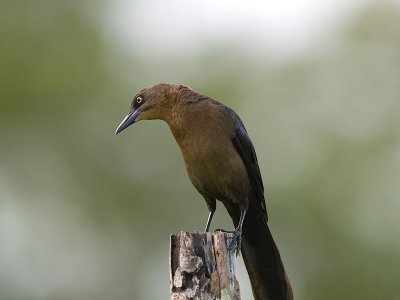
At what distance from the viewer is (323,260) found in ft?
61.2

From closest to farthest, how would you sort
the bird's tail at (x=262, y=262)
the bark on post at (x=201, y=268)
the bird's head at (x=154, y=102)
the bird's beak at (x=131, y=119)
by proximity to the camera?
the bark on post at (x=201, y=268)
the bird's tail at (x=262, y=262)
the bird's head at (x=154, y=102)
the bird's beak at (x=131, y=119)

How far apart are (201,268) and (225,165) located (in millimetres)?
2447

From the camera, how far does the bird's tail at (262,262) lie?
36.5 ft

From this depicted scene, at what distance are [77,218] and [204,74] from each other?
3598 millimetres

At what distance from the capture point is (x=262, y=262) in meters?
A: 11.5

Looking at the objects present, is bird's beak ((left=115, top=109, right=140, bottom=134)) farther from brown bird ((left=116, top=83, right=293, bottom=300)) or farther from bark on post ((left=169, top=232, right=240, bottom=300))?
bark on post ((left=169, top=232, right=240, bottom=300))

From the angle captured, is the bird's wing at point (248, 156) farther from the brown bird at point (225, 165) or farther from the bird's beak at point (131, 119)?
the bird's beak at point (131, 119)

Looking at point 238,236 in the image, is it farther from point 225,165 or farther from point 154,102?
point 154,102

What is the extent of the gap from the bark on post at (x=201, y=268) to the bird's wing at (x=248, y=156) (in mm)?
2406

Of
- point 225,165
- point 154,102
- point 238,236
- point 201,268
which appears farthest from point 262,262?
point 201,268

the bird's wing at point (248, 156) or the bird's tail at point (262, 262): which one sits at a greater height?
the bird's wing at point (248, 156)

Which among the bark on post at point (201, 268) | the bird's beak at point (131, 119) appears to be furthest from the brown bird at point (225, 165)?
the bark on post at point (201, 268)

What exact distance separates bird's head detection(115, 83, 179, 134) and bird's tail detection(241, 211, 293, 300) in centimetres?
147

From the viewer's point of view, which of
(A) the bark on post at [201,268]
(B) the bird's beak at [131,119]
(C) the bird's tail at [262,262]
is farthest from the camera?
(B) the bird's beak at [131,119]
